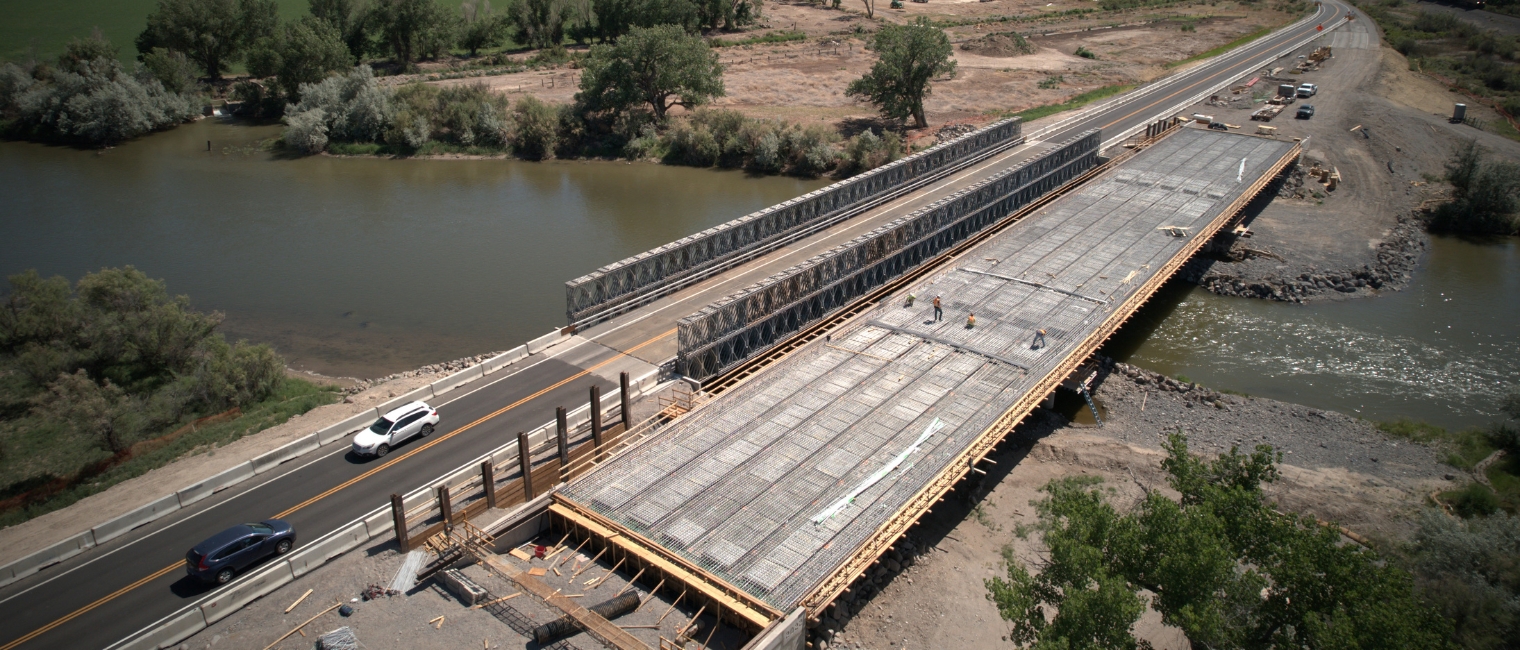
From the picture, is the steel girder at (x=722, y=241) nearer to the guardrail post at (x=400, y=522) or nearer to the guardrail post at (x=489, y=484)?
the guardrail post at (x=489, y=484)

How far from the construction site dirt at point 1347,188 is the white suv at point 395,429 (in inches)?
1513

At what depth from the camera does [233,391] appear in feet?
104

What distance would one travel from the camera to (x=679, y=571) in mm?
20266

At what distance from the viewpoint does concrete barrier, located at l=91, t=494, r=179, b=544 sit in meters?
21.7

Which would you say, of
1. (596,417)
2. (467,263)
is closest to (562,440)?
(596,417)

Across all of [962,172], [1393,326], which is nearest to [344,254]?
[962,172]

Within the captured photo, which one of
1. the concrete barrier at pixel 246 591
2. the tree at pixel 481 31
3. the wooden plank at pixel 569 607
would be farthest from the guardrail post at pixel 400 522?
the tree at pixel 481 31

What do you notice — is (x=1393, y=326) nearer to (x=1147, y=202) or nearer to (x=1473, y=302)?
(x=1473, y=302)

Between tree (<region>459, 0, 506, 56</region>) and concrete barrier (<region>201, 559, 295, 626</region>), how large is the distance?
288 feet

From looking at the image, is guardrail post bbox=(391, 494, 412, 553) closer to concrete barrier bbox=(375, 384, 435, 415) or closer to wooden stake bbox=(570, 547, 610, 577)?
wooden stake bbox=(570, 547, 610, 577)

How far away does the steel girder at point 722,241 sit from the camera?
33094mm

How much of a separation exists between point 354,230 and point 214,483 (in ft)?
104

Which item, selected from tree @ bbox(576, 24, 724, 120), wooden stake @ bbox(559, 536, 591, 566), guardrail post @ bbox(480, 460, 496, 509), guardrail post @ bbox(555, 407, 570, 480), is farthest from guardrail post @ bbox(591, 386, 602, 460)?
tree @ bbox(576, 24, 724, 120)

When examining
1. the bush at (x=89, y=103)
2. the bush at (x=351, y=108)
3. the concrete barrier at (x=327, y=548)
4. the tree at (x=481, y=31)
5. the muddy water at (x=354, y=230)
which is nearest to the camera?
the concrete barrier at (x=327, y=548)
